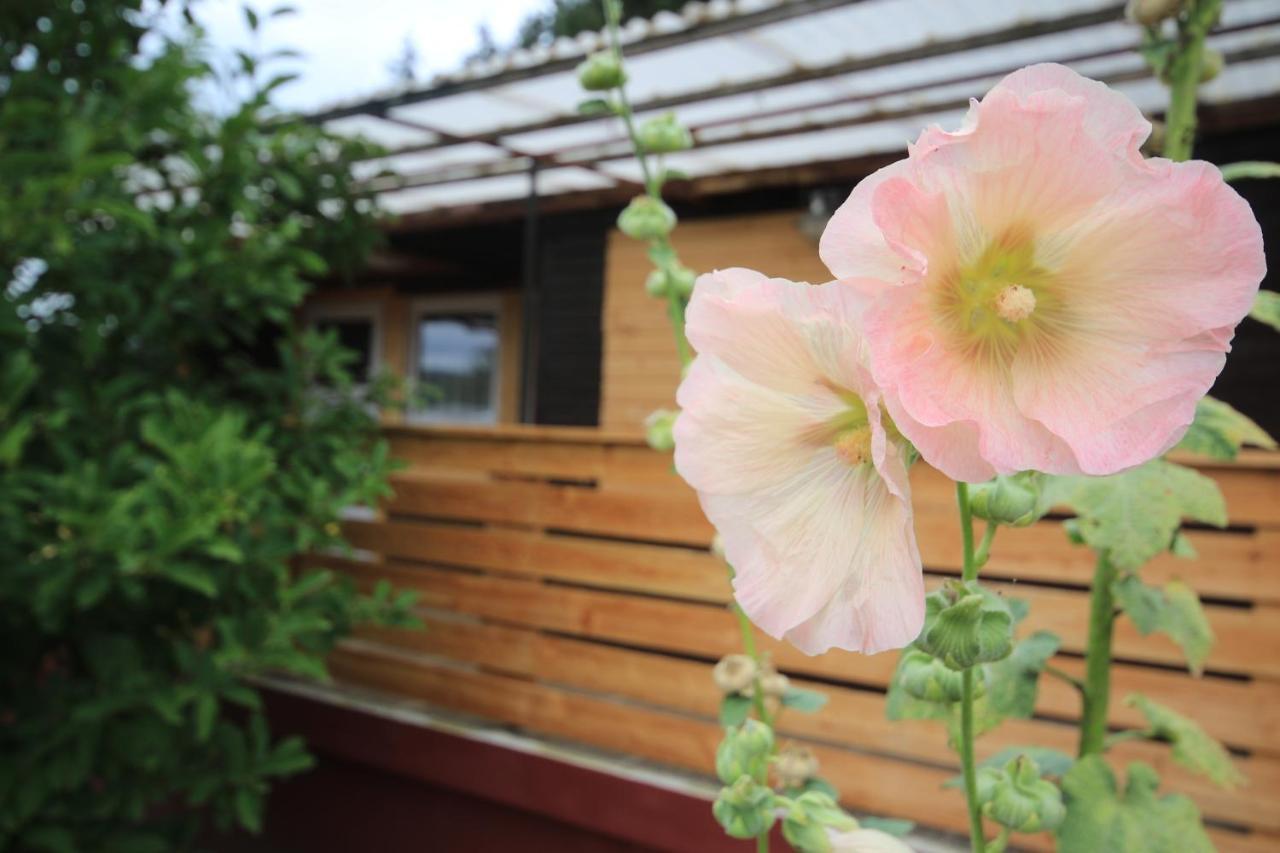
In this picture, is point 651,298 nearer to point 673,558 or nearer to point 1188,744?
point 673,558

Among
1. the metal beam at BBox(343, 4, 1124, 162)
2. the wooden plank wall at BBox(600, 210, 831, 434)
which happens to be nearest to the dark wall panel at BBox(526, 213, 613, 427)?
the wooden plank wall at BBox(600, 210, 831, 434)

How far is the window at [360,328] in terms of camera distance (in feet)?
29.6

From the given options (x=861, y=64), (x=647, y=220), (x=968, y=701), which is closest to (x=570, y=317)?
(x=861, y=64)

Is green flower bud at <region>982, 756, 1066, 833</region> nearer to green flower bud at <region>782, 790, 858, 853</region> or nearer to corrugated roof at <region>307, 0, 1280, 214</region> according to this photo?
green flower bud at <region>782, 790, 858, 853</region>

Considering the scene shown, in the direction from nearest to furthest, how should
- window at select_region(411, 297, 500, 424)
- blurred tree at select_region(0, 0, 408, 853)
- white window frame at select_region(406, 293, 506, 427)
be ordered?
blurred tree at select_region(0, 0, 408, 853) → white window frame at select_region(406, 293, 506, 427) → window at select_region(411, 297, 500, 424)

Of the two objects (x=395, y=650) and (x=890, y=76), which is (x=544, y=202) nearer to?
(x=890, y=76)

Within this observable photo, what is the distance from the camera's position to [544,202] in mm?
6707

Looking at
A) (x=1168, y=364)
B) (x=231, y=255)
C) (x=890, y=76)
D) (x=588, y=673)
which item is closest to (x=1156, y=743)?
(x=588, y=673)

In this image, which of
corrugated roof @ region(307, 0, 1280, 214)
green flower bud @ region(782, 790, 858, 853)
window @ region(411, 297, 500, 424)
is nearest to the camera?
green flower bud @ region(782, 790, 858, 853)

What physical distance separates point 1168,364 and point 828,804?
28 cm

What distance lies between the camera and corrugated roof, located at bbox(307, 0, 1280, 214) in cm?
364

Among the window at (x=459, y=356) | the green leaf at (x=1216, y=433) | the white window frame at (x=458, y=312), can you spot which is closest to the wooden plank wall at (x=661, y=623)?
the green leaf at (x=1216, y=433)

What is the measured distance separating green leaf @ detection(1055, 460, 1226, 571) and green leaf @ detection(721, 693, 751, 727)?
1.01ft

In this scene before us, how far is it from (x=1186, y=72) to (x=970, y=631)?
2.18 ft
